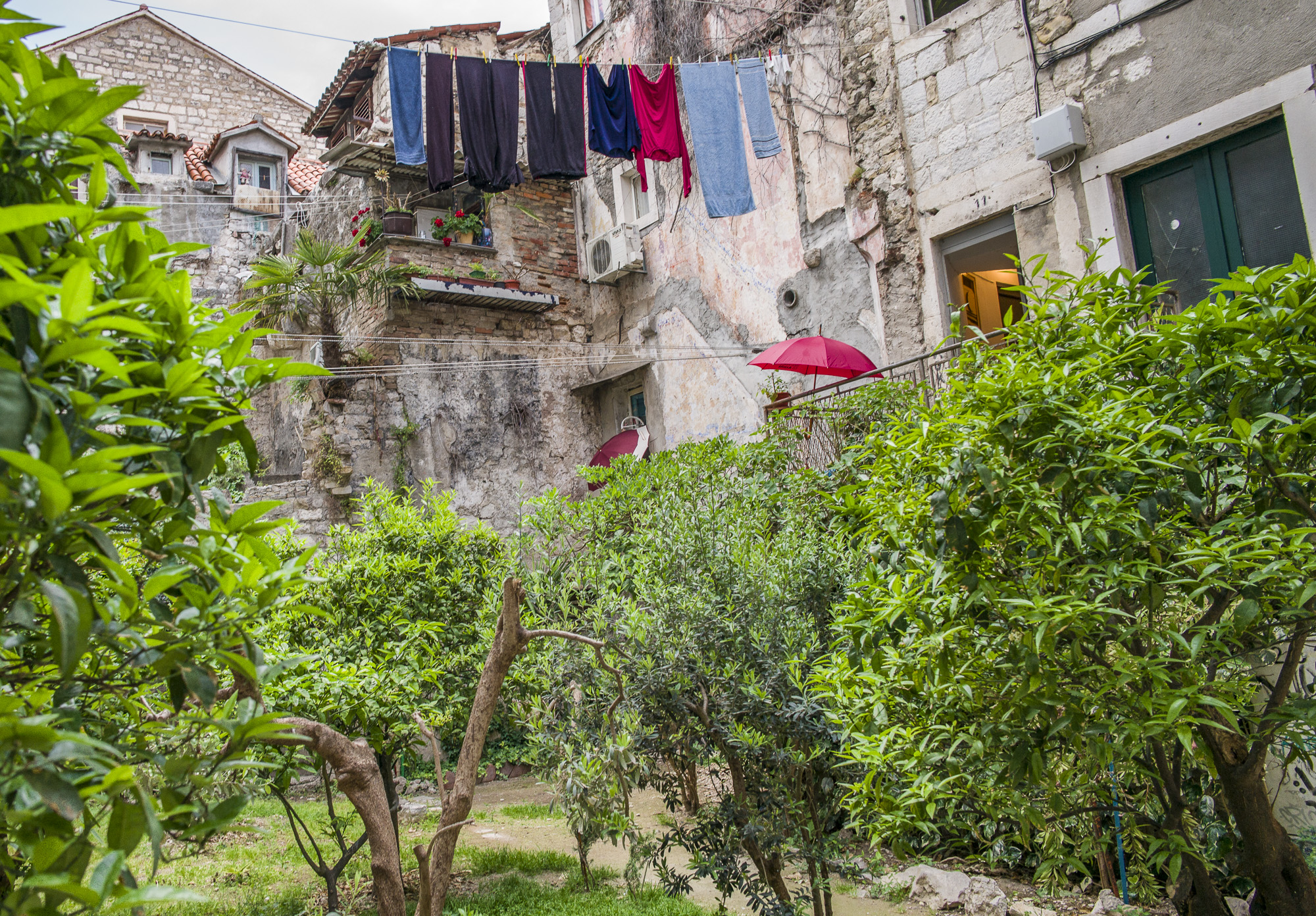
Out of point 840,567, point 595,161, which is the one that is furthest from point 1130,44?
point 595,161

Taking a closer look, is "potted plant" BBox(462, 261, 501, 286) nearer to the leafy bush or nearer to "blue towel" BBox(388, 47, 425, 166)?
"blue towel" BBox(388, 47, 425, 166)

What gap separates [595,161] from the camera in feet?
46.4

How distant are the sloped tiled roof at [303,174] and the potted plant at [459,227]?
710 cm

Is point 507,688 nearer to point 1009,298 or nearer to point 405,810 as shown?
point 405,810

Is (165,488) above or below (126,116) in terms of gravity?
below

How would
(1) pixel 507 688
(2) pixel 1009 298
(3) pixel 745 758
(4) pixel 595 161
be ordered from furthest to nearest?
(4) pixel 595 161 → (2) pixel 1009 298 → (1) pixel 507 688 → (3) pixel 745 758

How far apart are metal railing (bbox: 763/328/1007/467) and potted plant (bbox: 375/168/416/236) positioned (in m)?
7.54

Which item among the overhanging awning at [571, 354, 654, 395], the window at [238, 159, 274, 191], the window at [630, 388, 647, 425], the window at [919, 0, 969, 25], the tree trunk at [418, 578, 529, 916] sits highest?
the window at [238, 159, 274, 191]

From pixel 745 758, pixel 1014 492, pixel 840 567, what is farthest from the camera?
pixel 840 567

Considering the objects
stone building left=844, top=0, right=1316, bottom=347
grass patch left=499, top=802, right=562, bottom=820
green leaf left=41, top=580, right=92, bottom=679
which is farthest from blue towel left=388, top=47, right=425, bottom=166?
green leaf left=41, top=580, right=92, bottom=679

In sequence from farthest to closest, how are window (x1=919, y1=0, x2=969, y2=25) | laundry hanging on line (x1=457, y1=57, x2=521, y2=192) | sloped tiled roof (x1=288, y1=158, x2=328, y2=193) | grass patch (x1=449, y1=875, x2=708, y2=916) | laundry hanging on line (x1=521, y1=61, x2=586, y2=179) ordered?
sloped tiled roof (x1=288, y1=158, x2=328, y2=193) < laundry hanging on line (x1=521, y1=61, x2=586, y2=179) < laundry hanging on line (x1=457, y1=57, x2=521, y2=192) < window (x1=919, y1=0, x2=969, y2=25) < grass patch (x1=449, y1=875, x2=708, y2=916)

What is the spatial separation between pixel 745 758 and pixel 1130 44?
625 centimetres

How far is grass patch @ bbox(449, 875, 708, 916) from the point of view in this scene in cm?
492

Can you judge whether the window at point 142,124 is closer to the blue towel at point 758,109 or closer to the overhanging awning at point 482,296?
the overhanging awning at point 482,296
